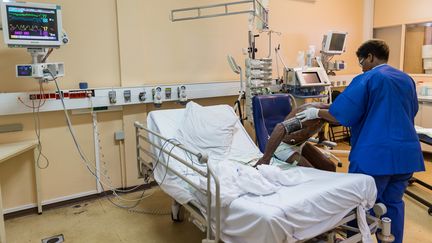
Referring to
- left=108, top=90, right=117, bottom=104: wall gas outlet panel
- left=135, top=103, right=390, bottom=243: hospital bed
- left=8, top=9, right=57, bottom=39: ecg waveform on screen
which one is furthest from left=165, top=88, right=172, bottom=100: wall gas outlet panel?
left=135, top=103, right=390, bottom=243: hospital bed

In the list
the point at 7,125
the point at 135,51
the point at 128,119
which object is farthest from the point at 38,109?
the point at 135,51

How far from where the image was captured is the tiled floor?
2699 millimetres

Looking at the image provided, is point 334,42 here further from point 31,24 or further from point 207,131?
point 31,24

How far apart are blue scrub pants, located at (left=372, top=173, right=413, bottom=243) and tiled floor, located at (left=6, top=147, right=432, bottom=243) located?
58 cm

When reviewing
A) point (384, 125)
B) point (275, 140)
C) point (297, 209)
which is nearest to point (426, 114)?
point (384, 125)

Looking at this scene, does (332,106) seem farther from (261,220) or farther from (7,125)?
(7,125)

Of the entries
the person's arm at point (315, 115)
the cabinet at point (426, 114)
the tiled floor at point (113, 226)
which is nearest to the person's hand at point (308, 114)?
Result: the person's arm at point (315, 115)

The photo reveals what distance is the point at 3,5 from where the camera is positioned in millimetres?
2508

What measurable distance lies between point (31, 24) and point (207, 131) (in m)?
1.63

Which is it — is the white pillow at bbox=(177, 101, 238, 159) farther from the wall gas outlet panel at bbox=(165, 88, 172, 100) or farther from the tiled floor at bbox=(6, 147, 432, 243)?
the tiled floor at bbox=(6, 147, 432, 243)

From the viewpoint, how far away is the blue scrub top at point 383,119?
79.1 inches

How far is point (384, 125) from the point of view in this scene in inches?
79.8

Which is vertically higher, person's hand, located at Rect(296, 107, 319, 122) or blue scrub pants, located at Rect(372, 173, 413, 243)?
person's hand, located at Rect(296, 107, 319, 122)

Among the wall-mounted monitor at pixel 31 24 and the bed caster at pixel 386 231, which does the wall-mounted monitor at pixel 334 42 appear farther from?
the wall-mounted monitor at pixel 31 24
